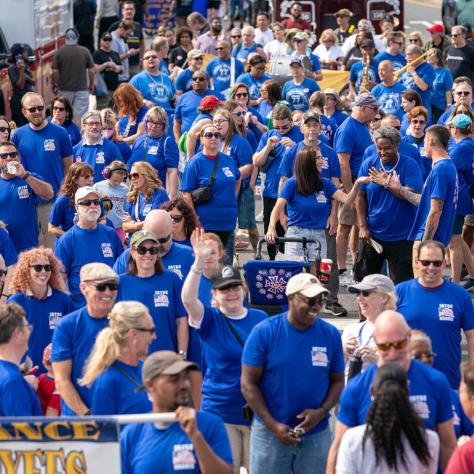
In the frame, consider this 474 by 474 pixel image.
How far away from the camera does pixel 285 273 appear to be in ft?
34.6

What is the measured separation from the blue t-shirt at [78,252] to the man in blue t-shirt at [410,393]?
11.9 feet

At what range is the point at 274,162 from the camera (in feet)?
45.3

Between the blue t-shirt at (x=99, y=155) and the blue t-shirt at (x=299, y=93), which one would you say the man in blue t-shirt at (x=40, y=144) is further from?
the blue t-shirt at (x=299, y=93)

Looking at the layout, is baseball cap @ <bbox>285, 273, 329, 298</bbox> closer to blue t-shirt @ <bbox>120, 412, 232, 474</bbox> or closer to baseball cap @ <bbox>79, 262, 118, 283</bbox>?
baseball cap @ <bbox>79, 262, 118, 283</bbox>

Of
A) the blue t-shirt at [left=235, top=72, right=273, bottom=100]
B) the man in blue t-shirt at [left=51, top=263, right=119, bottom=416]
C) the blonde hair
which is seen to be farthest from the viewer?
the blue t-shirt at [left=235, top=72, right=273, bottom=100]

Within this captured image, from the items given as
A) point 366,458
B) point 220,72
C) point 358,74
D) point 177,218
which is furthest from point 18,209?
point 358,74

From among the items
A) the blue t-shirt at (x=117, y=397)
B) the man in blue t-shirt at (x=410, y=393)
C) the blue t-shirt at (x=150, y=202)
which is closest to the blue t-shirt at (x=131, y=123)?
the blue t-shirt at (x=150, y=202)

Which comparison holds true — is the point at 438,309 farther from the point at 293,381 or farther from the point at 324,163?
the point at 324,163

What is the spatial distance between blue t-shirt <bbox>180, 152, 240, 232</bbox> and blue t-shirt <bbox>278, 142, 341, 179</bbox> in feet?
2.91

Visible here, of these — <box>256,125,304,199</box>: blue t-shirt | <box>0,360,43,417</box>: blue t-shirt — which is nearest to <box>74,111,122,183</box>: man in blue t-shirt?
<box>256,125,304,199</box>: blue t-shirt

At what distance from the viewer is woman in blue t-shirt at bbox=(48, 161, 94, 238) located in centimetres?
1112

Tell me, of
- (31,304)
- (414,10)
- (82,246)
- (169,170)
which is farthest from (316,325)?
(414,10)

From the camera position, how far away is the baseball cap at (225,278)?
765 cm

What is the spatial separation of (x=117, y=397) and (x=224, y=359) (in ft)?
3.79
